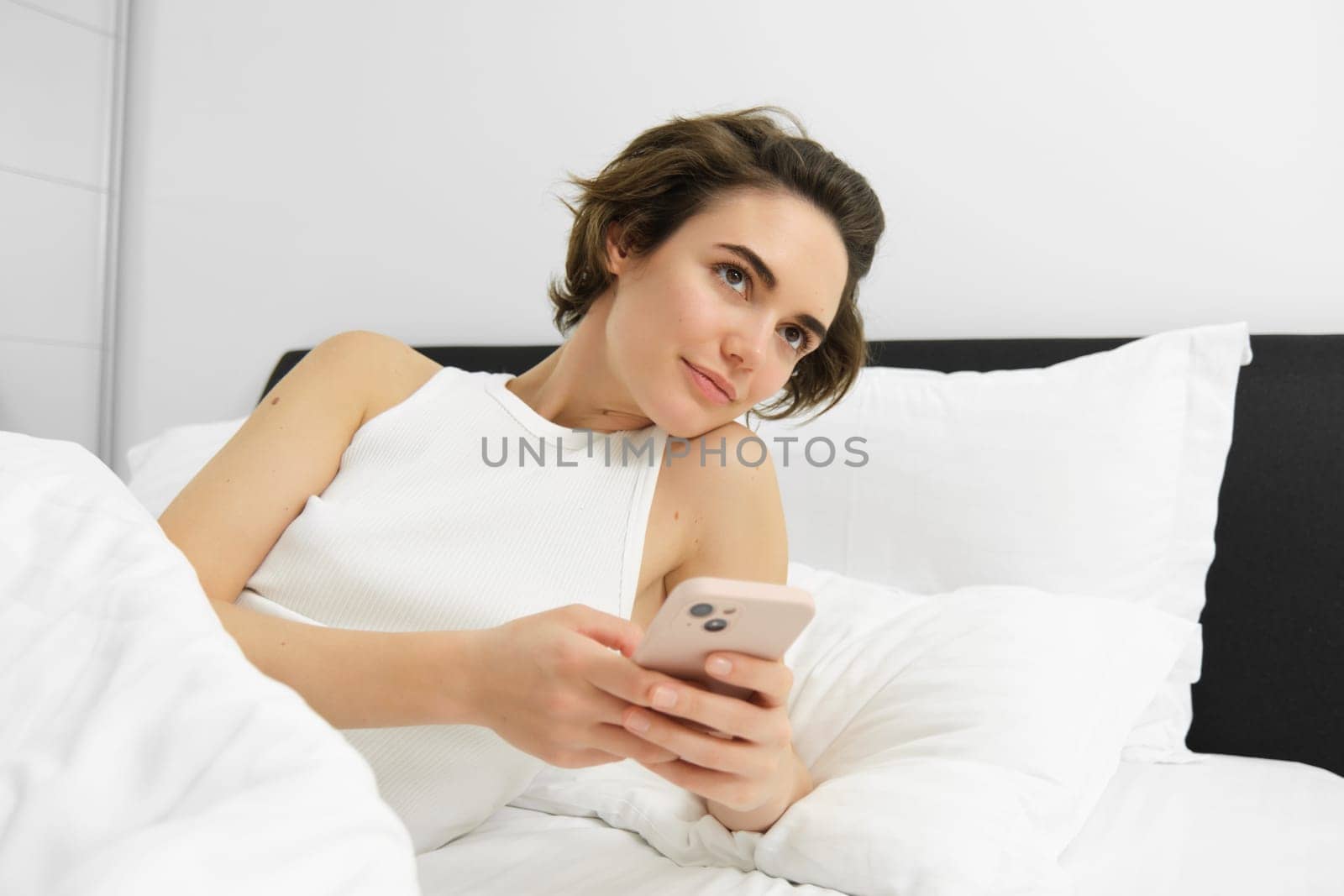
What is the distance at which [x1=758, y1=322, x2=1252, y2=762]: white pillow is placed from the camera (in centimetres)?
142

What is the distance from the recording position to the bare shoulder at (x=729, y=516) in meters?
1.19

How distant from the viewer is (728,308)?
44.2 inches

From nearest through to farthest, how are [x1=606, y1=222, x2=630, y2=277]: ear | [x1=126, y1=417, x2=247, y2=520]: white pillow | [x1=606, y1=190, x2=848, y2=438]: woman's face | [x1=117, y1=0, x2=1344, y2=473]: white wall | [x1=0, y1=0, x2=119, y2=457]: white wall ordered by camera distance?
1. [x1=606, y1=190, x2=848, y2=438]: woman's face
2. [x1=606, y1=222, x2=630, y2=277]: ear
3. [x1=117, y1=0, x2=1344, y2=473]: white wall
4. [x1=126, y1=417, x2=247, y2=520]: white pillow
5. [x1=0, y1=0, x2=119, y2=457]: white wall

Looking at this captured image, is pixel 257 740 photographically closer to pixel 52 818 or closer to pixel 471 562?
pixel 52 818

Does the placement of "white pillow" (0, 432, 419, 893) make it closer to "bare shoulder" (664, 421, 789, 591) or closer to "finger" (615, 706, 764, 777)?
"finger" (615, 706, 764, 777)

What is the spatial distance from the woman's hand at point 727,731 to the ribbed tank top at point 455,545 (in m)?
0.30

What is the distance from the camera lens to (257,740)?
0.49 metres

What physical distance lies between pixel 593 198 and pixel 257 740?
92 centimetres

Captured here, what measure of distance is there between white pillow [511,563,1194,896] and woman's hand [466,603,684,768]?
0.74 feet

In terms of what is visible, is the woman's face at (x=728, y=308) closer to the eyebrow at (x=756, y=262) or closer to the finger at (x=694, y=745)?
the eyebrow at (x=756, y=262)

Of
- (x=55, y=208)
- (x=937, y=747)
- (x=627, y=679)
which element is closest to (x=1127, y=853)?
(x=937, y=747)

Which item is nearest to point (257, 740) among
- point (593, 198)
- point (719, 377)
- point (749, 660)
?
point (749, 660)

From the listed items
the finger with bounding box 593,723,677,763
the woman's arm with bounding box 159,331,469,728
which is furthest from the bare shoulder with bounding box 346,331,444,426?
the finger with bounding box 593,723,677,763

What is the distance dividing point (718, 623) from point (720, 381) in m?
0.51
